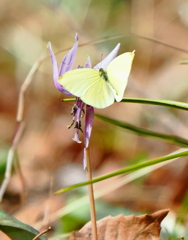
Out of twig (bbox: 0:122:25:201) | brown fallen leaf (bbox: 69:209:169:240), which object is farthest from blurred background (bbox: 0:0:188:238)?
brown fallen leaf (bbox: 69:209:169:240)

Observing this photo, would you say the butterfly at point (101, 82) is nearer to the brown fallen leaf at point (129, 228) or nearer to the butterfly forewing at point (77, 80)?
the butterfly forewing at point (77, 80)

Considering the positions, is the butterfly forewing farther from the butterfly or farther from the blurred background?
the blurred background

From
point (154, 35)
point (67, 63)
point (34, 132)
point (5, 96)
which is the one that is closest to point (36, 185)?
point (34, 132)

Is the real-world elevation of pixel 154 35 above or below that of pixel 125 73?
above

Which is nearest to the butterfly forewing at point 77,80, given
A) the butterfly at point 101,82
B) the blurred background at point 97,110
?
the butterfly at point 101,82

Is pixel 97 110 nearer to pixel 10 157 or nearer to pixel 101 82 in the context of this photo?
pixel 10 157

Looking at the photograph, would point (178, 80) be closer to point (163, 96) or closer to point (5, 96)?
point (163, 96)
